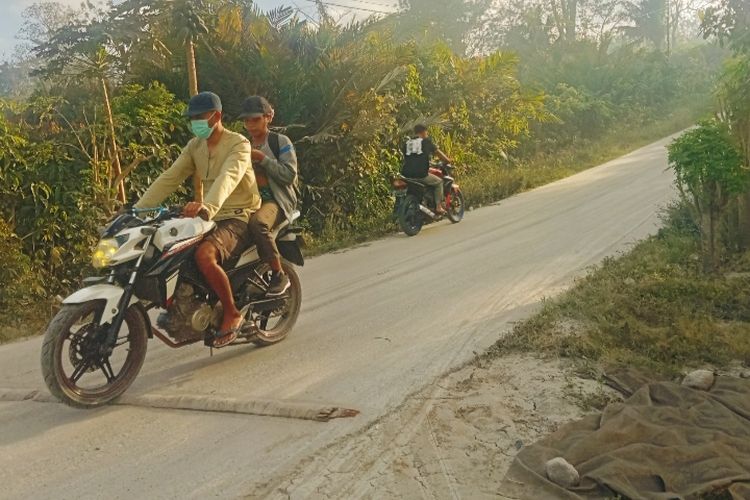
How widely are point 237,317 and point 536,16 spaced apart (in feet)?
93.3

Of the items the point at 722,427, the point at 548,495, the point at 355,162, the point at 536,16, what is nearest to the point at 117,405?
the point at 548,495

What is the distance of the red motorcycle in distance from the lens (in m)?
10.9

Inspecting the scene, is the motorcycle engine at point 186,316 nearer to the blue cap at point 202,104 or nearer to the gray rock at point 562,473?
the blue cap at point 202,104

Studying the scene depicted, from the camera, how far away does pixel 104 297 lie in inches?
159

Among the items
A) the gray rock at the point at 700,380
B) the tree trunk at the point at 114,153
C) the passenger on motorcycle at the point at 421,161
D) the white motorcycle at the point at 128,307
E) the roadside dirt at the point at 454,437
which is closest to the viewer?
the roadside dirt at the point at 454,437

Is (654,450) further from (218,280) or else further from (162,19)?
(162,19)

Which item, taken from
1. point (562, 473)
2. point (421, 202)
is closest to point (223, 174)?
point (562, 473)

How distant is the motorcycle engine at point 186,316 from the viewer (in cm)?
452

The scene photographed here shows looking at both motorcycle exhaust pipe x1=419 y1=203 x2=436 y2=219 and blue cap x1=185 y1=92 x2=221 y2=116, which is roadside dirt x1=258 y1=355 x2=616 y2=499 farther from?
Result: motorcycle exhaust pipe x1=419 y1=203 x2=436 y2=219

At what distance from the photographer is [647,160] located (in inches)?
695

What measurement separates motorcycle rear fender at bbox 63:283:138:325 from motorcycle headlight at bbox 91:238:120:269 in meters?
0.14

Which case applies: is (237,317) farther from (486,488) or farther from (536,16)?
(536,16)

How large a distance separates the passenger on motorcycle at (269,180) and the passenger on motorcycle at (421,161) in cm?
605

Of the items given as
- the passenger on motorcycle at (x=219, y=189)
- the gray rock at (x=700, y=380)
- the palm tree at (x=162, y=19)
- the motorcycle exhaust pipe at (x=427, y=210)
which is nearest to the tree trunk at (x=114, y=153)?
the palm tree at (x=162, y=19)
